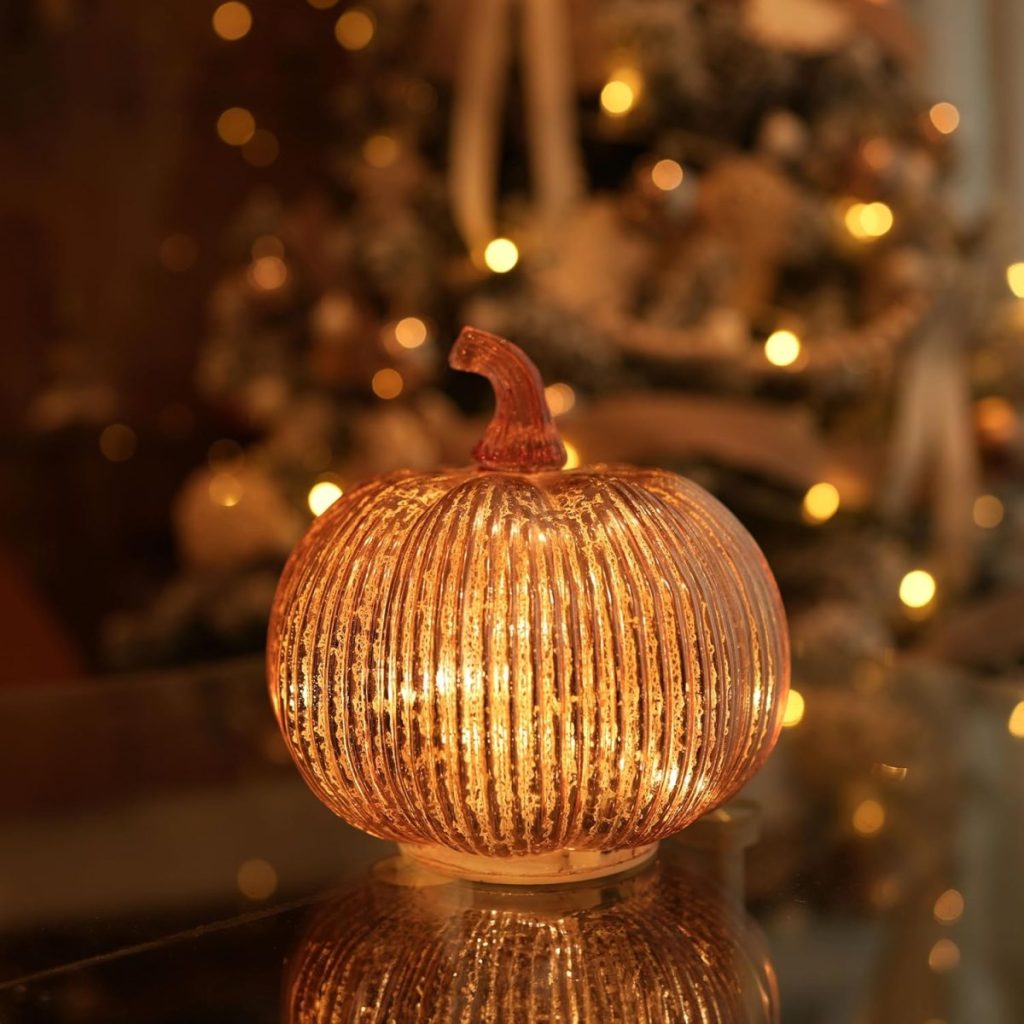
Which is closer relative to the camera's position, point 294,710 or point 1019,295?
point 294,710

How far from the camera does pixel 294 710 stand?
0.42 metres

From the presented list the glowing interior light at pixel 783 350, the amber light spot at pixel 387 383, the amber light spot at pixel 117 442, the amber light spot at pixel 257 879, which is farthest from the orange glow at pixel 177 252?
the amber light spot at pixel 257 879

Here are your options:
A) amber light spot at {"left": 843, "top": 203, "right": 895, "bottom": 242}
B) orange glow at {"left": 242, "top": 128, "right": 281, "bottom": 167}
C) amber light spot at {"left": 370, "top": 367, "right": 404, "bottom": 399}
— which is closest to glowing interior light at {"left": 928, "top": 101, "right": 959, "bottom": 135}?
amber light spot at {"left": 843, "top": 203, "right": 895, "bottom": 242}

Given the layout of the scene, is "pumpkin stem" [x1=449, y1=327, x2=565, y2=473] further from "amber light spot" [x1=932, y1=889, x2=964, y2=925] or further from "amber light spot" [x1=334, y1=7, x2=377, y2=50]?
"amber light spot" [x1=334, y1=7, x2=377, y2=50]

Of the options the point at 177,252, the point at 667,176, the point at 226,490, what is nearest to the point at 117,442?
the point at 177,252

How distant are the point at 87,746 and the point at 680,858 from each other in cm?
31

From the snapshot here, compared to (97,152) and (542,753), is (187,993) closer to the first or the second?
(542,753)

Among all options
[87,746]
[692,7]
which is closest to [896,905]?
[87,746]

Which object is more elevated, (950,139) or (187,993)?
(950,139)

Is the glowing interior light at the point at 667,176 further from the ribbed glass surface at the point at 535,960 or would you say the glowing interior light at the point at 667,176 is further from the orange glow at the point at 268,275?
the ribbed glass surface at the point at 535,960

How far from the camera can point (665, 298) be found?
3.65 feet

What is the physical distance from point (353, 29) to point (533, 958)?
125 centimetres

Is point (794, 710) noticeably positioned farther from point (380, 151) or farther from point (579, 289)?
point (380, 151)

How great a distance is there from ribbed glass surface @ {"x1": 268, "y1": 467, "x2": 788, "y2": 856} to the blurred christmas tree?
2.11ft
